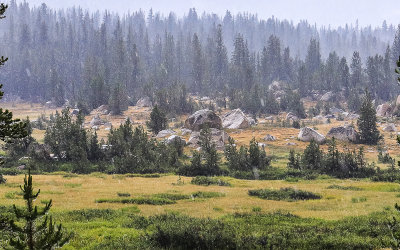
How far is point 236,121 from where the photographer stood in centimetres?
6775

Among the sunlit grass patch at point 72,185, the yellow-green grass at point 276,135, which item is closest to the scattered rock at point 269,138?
the yellow-green grass at point 276,135

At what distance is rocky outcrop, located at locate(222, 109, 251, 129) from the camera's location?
217 feet

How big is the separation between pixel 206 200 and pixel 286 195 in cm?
580

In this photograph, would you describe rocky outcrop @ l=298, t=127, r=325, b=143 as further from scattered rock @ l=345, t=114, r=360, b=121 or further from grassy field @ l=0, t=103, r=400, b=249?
scattered rock @ l=345, t=114, r=360, b=121

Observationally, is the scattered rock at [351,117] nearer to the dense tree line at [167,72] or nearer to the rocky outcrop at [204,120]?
the dense tree line at [167,72]

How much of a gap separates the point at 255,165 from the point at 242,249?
23.7 m

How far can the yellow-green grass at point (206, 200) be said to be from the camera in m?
21.2

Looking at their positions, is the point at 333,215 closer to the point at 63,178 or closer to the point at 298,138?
the point at 63,178

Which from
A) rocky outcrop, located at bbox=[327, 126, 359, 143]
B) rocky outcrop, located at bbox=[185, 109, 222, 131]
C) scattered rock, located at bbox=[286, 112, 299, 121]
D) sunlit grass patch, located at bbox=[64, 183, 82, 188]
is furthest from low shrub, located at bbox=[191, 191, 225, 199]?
→ scattered rock, located at bbox=[286, 112, 299, 121]

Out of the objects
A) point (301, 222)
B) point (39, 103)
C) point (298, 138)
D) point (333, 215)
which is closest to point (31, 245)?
point (301, 222)

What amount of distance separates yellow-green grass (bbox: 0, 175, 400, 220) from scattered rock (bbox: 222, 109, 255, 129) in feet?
111

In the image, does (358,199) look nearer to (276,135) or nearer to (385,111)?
(276,135)

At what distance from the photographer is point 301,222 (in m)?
17.9

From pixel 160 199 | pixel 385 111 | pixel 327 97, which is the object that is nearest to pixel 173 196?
pixel 160 199
